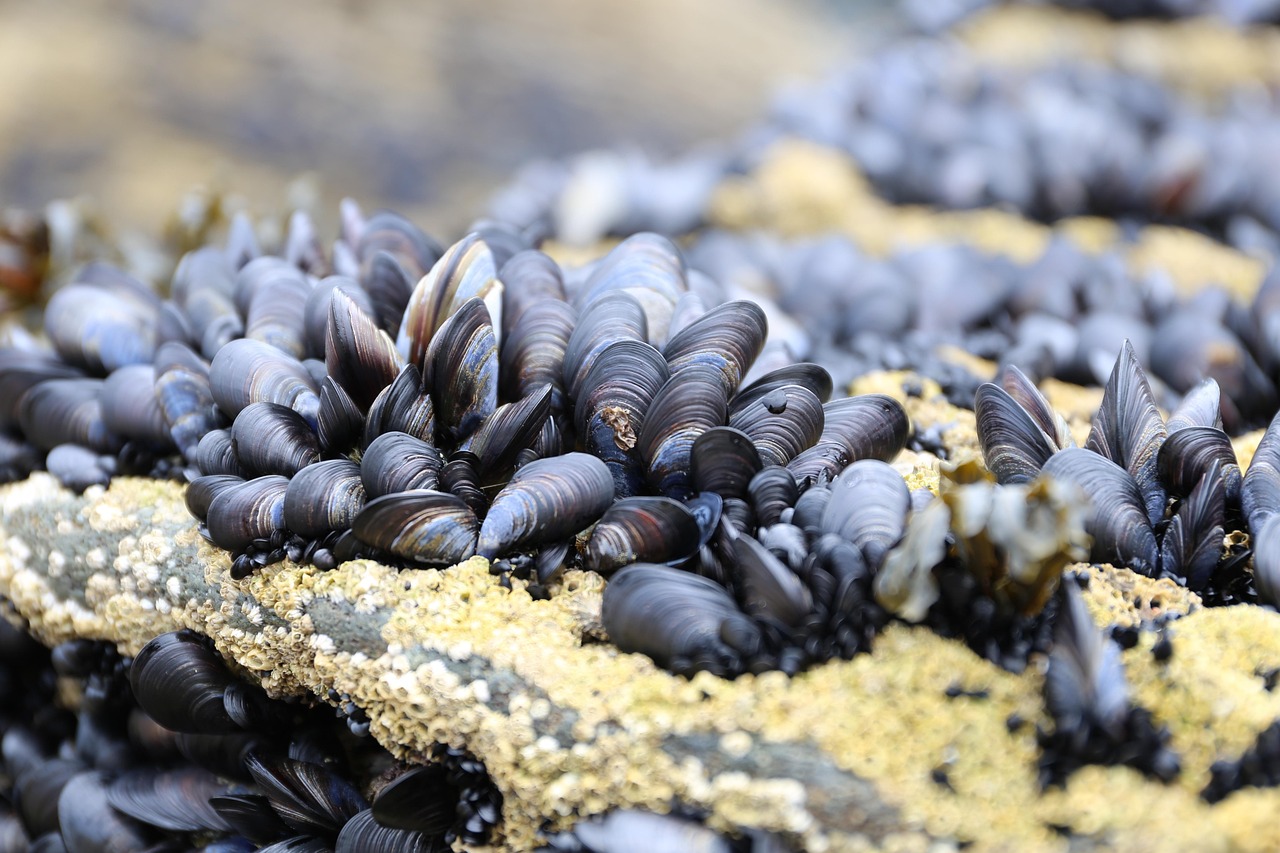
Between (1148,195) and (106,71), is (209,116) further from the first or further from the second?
(1148,195)

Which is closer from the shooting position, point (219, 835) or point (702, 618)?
point (702, 618)

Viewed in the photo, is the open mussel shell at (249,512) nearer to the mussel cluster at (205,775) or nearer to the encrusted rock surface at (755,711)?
the encrusted rock surface at (755,711)

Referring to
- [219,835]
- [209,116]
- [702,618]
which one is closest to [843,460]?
[702,618]

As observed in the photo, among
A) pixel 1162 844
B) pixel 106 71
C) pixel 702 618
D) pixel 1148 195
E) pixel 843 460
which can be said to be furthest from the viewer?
pixel 106 71

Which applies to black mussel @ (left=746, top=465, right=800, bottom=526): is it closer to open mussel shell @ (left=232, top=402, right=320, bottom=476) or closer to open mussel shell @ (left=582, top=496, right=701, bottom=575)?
open mussel shell @ (left=582, top=496, right=701, bottom=575)

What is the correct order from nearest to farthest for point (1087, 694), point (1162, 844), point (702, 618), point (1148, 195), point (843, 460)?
1. point (1162, 844)
2. point (1087, 694)
3. point (702, 618)
4. point (843, 460)
5. point (1148, 195)

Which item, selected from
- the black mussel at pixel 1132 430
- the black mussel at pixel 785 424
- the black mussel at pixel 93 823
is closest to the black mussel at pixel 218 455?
the black mussel at pixel 93 823
